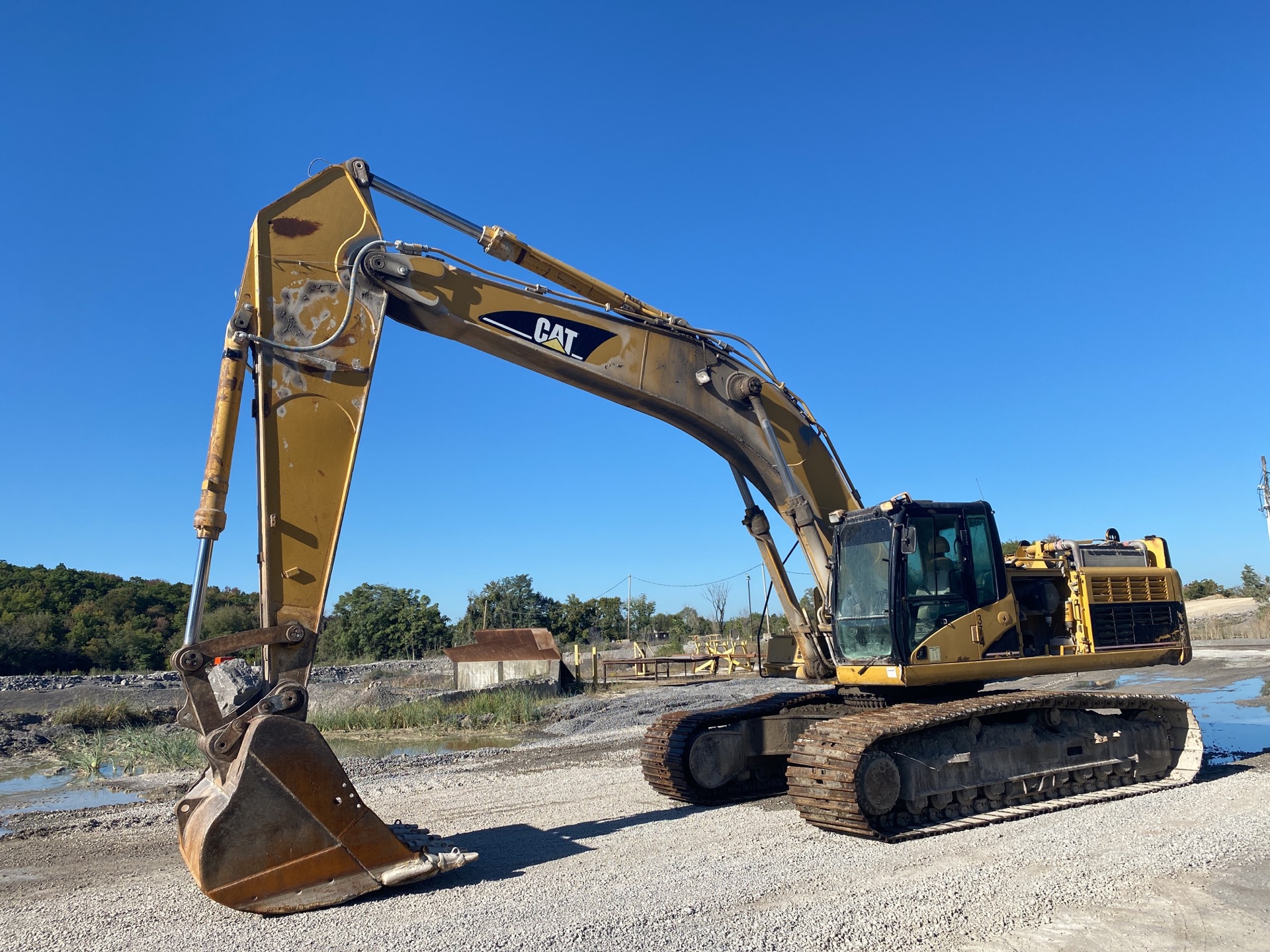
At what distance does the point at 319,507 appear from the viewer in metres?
6.31

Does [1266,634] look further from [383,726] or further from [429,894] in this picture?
[429,894]

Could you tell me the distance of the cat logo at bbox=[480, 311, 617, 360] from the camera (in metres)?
7.50

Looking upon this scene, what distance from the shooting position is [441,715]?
759 inches

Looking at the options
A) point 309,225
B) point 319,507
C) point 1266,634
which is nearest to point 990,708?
point 319,507

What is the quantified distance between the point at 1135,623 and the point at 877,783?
419cm

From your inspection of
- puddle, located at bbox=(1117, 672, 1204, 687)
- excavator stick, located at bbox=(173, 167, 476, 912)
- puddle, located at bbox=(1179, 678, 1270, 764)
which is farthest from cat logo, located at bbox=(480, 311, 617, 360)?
puddle, located at bbox=(1117, 672, 1204, 687)

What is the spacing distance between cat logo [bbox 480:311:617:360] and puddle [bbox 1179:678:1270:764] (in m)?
8.95

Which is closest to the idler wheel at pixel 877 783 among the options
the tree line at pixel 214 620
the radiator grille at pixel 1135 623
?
the radiator grille at pixel 1135 623

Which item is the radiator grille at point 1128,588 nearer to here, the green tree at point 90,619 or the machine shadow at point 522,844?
the machine shadow at point 522,844

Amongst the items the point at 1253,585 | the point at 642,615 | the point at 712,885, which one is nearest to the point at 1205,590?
the point at 1253,585

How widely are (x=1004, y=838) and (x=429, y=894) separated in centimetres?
442

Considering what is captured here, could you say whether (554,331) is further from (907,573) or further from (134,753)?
(134,753)

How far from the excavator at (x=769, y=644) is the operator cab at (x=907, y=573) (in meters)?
0.02

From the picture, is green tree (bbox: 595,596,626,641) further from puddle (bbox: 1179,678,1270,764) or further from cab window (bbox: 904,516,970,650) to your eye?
cab window (bbox: 904,516,970,650)
